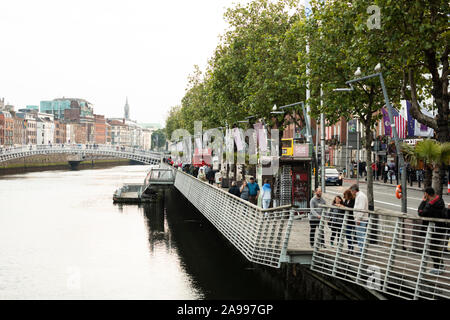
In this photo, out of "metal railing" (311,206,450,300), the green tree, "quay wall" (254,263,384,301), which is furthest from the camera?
the green tree

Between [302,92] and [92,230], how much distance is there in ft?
50.9

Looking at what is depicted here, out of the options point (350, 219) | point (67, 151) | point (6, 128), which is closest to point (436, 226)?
point (350, 219)

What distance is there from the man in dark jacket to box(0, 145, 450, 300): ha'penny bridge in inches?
0.8

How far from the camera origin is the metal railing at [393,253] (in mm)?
11312

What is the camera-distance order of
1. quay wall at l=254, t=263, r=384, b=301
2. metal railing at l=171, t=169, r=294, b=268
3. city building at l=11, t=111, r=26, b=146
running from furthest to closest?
1. city building at l=11, t=111, r=26, b=146
2. metal railing at l=171, t=169, r=294, b=268
3. quay wall at l=254, t=263, r=384, b=301

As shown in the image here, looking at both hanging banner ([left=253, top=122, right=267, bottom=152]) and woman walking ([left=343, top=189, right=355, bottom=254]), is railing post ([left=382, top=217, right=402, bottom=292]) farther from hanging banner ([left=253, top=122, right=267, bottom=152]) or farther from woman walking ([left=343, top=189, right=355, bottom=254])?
hanging banner ([left=253, top=122, right=267, bottom=152])

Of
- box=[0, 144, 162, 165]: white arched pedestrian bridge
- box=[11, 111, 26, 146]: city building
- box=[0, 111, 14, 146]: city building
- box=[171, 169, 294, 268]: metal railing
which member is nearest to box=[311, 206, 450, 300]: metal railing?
box=[171, 169, 294, 268]: metal railing

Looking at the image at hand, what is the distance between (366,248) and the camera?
13.2 m

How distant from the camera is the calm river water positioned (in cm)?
1911

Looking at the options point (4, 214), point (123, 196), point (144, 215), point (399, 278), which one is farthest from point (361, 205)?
point (123, 196)

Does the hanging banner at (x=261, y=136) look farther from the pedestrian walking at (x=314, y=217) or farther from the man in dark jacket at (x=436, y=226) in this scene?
the man in dark jacket at (x=436, y=226)

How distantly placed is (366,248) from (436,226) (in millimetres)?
1882

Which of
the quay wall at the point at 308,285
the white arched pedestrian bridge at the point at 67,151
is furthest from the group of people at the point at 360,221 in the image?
the white arched pedestrian bridge at the point at 67,151

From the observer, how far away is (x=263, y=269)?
2120 cm
